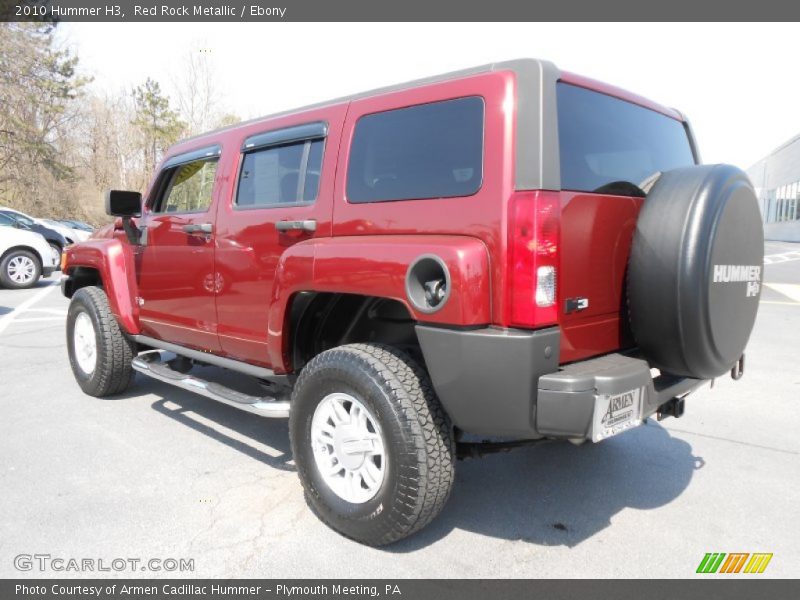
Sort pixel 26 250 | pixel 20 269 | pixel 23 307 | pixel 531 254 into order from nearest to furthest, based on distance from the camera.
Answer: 1. pixel 531 254
2. pixel 23 307
3. pixel 20 269
4. pixel 26 250

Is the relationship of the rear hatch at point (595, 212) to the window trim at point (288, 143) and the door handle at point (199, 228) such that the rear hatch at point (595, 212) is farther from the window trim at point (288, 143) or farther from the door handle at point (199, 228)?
the door handle at point (199, 228)

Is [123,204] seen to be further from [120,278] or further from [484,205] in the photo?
[484,205]

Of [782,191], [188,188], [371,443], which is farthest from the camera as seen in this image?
[782,191]

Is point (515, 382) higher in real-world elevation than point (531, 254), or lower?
lower

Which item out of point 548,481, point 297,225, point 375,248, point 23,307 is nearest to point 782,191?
point 23,307

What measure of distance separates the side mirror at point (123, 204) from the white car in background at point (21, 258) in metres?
10.4

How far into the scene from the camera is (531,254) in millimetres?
2314

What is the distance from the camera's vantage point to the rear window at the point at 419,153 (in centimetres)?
251

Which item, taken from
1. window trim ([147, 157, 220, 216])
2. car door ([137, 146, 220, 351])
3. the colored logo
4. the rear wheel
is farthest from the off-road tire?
the rear wheel

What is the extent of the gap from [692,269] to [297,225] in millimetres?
1853

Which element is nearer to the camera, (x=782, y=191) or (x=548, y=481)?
(x=548, y=481)

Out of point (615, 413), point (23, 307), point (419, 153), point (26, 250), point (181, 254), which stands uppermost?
point (419, 153)

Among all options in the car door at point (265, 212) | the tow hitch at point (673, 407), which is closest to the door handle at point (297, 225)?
the car door at point (265, 212)

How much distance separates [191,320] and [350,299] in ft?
4.64
